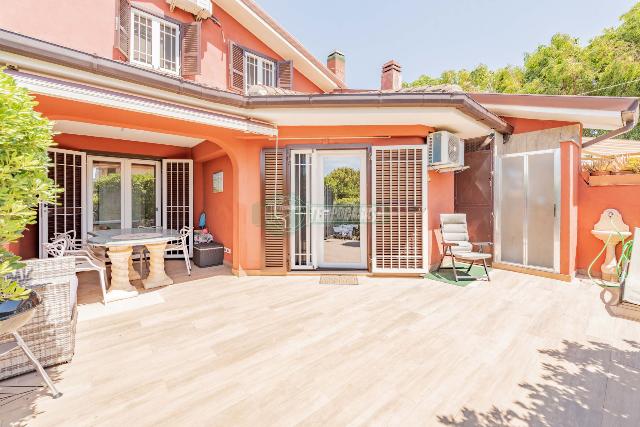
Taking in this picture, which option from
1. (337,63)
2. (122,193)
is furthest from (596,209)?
(122,193)

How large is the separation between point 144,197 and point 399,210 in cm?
661

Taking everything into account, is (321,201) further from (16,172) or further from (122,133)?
(122,133)

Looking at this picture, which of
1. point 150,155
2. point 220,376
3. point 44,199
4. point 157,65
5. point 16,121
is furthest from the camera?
point 150,155

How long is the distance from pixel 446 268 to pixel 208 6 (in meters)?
8.05

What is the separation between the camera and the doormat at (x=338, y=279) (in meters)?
5.23

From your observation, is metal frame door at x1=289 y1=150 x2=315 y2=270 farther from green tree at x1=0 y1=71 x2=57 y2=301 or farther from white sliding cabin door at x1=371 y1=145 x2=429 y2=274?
green tree at x1=0 y1=71 x2=57 y2=301

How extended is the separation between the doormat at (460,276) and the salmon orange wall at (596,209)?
1.90 meters

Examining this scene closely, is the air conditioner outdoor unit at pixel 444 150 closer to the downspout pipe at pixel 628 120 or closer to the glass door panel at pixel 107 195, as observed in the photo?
the downspout pipe at pixel 628 120

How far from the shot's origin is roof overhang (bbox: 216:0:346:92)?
23.1 feet

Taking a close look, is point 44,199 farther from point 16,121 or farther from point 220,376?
point 220,376

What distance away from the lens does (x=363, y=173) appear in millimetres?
5871

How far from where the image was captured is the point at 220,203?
274 inches

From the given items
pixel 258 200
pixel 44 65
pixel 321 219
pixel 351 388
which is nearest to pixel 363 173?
pixel 321 219

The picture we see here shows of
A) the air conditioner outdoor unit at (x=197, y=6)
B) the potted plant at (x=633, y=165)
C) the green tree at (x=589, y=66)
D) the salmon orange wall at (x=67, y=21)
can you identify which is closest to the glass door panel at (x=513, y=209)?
the potted plant at (x=633, y=165)
